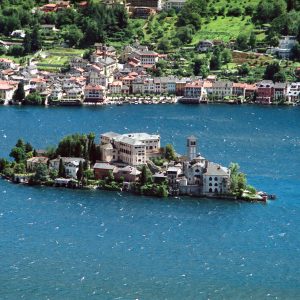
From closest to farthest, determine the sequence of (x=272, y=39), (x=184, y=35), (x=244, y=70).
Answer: (x=244, y=70) < (x=272, y=39) < (x=184, y=35)

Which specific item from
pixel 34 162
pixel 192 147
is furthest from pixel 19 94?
pixel 192 147

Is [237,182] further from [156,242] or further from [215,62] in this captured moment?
[215,62]

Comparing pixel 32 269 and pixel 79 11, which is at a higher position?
pixel 79 11

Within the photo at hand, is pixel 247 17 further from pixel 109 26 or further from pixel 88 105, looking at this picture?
pixel 88 105

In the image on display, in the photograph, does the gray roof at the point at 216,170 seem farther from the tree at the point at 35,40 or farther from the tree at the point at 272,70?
the tree at the point at 35,40

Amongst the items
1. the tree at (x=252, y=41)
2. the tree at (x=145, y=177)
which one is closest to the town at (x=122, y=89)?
the tree at (x=252, y=41)

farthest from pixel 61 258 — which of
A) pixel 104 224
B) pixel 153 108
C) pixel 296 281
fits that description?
pixel 153 108
